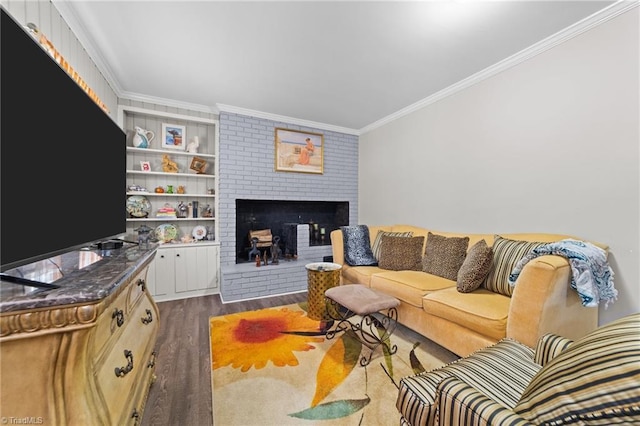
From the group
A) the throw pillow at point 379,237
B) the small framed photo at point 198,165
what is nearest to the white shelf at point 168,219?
the small framed photo at point 198,165

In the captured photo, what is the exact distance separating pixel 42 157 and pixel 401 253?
2.83 meters

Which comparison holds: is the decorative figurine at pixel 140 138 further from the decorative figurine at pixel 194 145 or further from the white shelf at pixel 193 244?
the white shelf at pixel 193 244

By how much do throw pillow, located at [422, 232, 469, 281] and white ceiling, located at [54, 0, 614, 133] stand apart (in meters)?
1.74

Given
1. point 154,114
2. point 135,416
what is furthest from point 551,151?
point 154,114

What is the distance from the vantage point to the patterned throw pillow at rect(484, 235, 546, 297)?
202 centimetres

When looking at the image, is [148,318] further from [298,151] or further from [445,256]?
[298,151]

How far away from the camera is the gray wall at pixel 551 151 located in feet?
5.96

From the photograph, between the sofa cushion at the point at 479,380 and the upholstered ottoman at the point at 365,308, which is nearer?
the sofa cushion at the point at 479,380

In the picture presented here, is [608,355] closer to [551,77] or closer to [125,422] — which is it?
[125,422]

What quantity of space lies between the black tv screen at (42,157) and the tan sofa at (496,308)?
7.33ft

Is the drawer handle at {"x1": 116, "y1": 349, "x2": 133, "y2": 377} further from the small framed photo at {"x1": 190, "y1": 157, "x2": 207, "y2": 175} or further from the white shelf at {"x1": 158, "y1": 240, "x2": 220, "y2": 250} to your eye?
the small framed photo at {"x1": 190, "y1": 157, "x2": 207, "y2": 175}

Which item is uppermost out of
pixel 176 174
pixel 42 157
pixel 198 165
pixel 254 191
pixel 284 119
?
pixel 284 119

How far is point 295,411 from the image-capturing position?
148cm

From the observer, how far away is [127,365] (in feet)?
3.44
